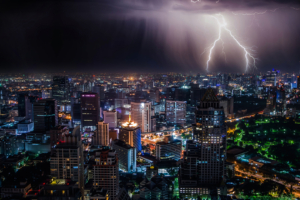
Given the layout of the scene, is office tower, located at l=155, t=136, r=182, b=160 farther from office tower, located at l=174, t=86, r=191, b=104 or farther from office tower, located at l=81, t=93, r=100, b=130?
office tower, located at l=174, t=86, r=191, b=104

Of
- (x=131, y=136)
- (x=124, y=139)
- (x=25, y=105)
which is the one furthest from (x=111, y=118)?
(x=25, y=105)

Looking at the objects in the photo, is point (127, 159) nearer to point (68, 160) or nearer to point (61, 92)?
point (68, 160)

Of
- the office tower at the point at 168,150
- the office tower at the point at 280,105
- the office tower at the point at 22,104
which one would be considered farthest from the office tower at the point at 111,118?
the office tower at the point at 280,105

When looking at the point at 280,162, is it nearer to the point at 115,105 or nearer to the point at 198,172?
the point at 198,172

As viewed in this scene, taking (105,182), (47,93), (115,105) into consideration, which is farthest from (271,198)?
(47,93)

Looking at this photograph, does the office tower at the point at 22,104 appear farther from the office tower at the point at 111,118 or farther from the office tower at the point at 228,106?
the office tower at the point at 228,106
